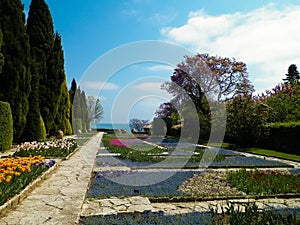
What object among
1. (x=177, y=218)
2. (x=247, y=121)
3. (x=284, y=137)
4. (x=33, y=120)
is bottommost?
(x=177, y=218)

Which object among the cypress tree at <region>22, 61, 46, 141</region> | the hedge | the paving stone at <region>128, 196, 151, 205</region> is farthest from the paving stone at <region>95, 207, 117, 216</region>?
the hedge

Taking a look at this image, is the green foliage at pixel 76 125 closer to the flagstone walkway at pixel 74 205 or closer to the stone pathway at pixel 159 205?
the flagstone walkway at pixel 74 205

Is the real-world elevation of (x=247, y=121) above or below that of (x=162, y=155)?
above

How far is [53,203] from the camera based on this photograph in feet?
12.5

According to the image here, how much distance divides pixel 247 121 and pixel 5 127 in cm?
1186

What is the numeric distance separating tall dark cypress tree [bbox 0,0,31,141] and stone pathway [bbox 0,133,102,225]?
7.64 meters

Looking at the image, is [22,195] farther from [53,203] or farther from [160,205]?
[160,205]

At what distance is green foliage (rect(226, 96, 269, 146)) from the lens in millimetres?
14086

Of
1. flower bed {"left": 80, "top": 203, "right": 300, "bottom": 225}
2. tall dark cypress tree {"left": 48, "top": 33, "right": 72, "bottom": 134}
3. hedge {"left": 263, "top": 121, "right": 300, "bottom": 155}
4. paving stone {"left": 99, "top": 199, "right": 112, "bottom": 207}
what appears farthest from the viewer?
tall dark cypress tree {"left": 48, "top": 33, "right": 72, "bottom": 134}

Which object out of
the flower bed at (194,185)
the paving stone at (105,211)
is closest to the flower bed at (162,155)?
the flower bed at (194,185)

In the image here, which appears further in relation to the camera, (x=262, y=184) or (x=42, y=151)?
(x=42, y=151)

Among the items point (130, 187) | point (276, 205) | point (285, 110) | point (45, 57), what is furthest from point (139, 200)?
point (285, 110)

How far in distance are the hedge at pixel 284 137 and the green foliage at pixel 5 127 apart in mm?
12726

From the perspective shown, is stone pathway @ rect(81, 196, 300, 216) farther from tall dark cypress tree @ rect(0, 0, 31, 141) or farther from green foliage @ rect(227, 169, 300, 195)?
tall dark cypress tree @ rect(0, 0, 31, 141)
